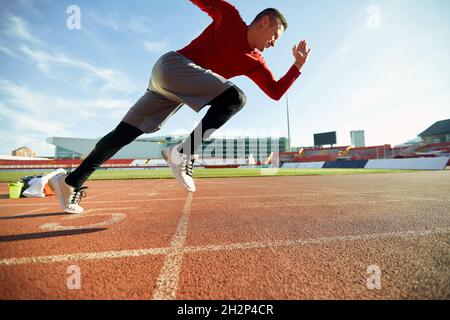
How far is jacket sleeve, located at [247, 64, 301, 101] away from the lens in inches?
96.6

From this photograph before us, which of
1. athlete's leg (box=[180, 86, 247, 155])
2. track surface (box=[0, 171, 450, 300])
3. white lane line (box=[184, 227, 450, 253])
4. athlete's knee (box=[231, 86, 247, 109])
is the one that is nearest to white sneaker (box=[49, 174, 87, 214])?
track surface (box=[0, 171, 450, 300])

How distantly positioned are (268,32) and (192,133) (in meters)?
1.19

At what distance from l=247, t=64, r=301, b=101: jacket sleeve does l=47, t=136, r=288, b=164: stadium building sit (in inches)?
2058

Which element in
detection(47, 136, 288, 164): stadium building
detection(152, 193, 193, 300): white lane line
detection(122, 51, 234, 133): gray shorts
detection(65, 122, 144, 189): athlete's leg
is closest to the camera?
detection(152, 193, 193, 300): white lane line

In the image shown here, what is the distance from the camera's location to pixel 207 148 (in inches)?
2699

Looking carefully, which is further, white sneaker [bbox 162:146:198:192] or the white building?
the white building

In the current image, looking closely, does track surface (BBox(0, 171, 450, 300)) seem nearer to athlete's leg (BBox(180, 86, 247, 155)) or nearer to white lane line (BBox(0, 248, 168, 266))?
white lane line (BBox(0, 248, 168, 266))

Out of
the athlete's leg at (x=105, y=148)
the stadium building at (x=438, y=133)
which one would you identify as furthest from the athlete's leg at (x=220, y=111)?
the stadium building at (x=438, y=133)

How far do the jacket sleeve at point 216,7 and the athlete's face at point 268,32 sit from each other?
13.6 inches

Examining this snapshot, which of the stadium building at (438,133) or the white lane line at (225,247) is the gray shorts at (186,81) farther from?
the stadium building at (438,133)

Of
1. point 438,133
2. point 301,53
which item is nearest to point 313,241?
point 301,53

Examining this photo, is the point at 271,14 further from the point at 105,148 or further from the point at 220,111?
the point at 105,148
